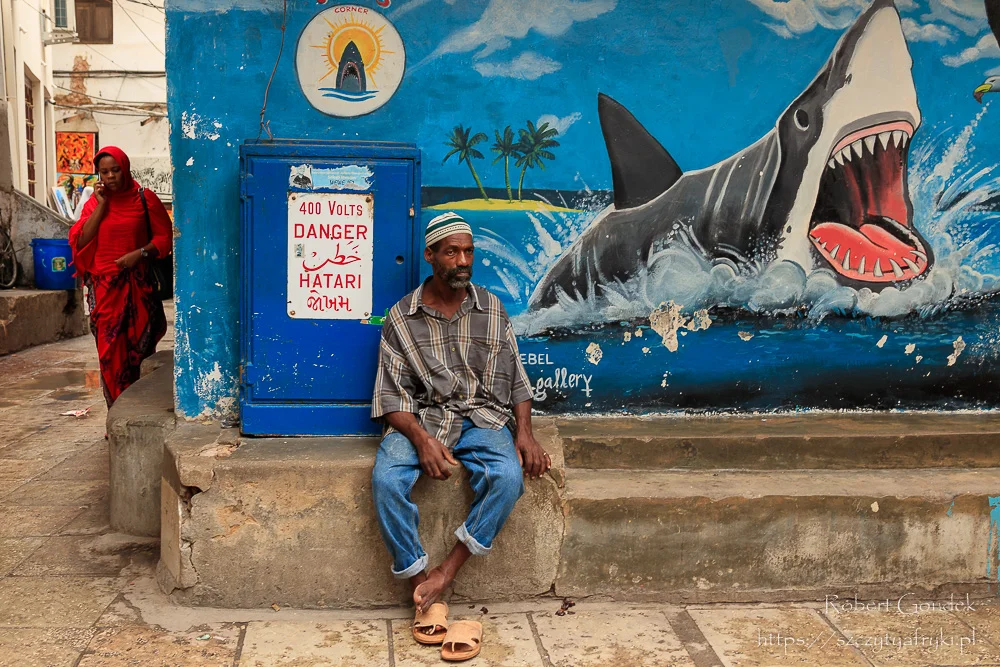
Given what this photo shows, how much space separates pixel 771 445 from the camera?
147 inches

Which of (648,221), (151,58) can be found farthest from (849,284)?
(151,58)

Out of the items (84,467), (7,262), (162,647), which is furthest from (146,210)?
(7,262)

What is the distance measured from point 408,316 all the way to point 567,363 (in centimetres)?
88

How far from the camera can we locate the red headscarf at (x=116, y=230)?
15.9 ft

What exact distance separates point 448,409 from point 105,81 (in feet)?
74.6

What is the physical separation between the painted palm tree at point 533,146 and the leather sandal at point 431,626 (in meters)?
1.71

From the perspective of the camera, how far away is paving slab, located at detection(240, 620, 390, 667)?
9.66 feet

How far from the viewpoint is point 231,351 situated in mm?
3777

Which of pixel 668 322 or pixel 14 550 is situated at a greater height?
pixel 668 322

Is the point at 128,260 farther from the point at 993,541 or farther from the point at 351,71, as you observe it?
the point at 993,541

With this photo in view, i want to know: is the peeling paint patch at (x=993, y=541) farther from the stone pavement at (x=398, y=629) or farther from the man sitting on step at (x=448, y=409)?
the man sitting on step at (x=448, y=409)

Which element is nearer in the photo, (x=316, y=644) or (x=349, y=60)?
(x=316, y=644)

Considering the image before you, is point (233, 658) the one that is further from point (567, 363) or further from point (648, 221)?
point (648, 221)

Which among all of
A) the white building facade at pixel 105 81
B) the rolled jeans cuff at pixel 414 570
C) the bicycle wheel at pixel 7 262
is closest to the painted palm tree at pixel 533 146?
the rolled jeans cuff at pixel 414 570
